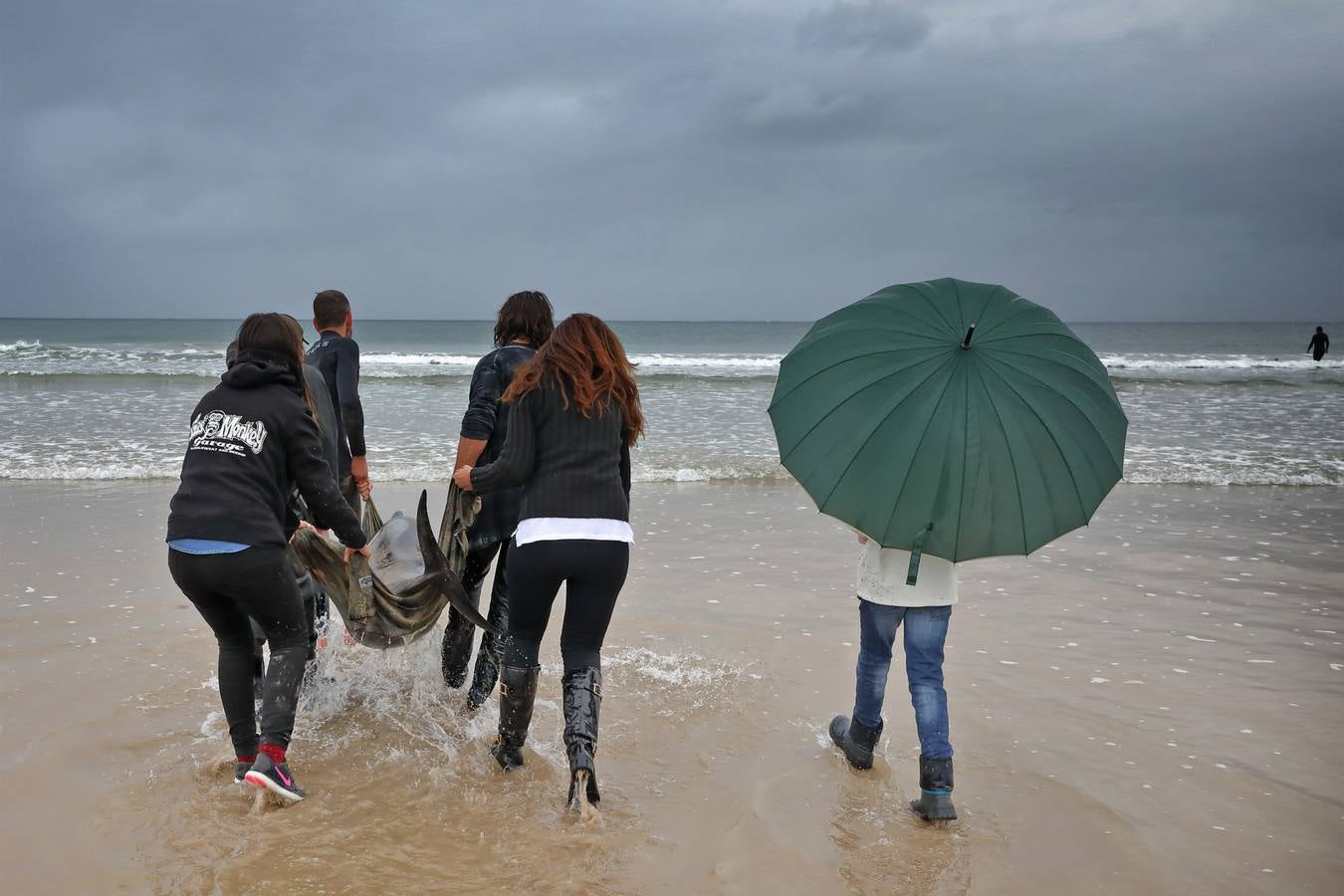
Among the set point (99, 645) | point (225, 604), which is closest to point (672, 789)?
point (225, 604)

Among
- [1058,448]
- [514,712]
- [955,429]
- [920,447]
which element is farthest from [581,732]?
[1058,448]

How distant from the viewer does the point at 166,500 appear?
29.3 feet

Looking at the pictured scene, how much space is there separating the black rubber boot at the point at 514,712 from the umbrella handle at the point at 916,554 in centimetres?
138

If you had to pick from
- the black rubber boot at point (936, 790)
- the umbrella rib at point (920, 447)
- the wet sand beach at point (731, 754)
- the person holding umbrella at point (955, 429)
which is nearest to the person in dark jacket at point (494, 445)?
the wet sand beach at point (731, 754)

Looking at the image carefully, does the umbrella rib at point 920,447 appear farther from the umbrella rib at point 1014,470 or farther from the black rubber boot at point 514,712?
the black rubber boot at point 514,712

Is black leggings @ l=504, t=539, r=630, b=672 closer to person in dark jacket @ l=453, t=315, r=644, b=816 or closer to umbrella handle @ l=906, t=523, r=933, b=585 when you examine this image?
person in dark jacket @ l=453, t=315, r=644, b=816

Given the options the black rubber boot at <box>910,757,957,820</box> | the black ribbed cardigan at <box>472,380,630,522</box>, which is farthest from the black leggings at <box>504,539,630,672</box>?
the black rubber boot at <box>910,757,957,820</box>

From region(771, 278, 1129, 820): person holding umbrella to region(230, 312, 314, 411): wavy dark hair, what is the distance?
5.59ft

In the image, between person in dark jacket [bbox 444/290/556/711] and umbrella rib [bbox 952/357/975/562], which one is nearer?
umbrella rib [bbox 952/357/975/562]

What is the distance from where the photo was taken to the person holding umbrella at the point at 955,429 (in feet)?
10.5

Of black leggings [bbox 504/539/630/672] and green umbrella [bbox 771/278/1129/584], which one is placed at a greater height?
green umbrella [bbox 771/278/1129/584]

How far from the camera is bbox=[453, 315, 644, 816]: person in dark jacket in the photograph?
3281 millimetres

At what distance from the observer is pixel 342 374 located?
14.7 ft

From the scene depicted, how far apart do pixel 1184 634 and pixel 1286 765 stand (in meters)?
1.67
